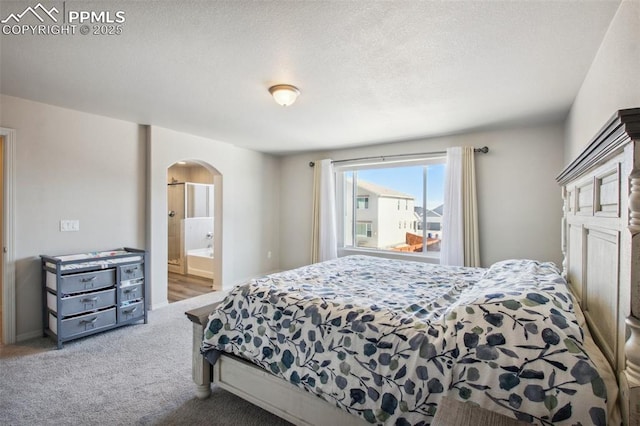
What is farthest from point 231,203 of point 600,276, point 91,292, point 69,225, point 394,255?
point 600,276

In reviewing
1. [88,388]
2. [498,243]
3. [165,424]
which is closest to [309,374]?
[165,424]

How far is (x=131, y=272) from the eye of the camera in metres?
3.33

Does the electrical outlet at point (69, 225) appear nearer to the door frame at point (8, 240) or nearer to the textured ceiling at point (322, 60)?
the door frame at point (8, 240)

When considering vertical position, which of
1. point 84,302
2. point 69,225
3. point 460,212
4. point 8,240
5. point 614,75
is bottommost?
point 84,302

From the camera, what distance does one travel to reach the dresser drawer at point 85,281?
284cm

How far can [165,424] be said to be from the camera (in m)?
1.84

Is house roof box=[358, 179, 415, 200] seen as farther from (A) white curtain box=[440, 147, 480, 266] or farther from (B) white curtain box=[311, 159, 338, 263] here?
(A) white curtain box=[440, 147, 480, 266]

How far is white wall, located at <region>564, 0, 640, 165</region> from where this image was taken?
1380mm

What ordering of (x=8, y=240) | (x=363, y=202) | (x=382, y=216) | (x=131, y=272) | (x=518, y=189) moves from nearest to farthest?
(x=8, y=240)
(x=131, y=272)
(x=518, y=189)
(x=382, y=216)
(x=363, y=202)

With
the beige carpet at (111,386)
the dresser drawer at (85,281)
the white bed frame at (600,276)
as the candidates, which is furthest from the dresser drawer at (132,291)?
the white bed frame at (600,276)

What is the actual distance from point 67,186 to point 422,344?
3.80 meters

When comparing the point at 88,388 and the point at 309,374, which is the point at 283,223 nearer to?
the point at 88,388

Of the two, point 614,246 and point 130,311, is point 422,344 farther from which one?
point 130,311

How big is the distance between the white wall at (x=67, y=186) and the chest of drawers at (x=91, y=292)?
0.49 ft
